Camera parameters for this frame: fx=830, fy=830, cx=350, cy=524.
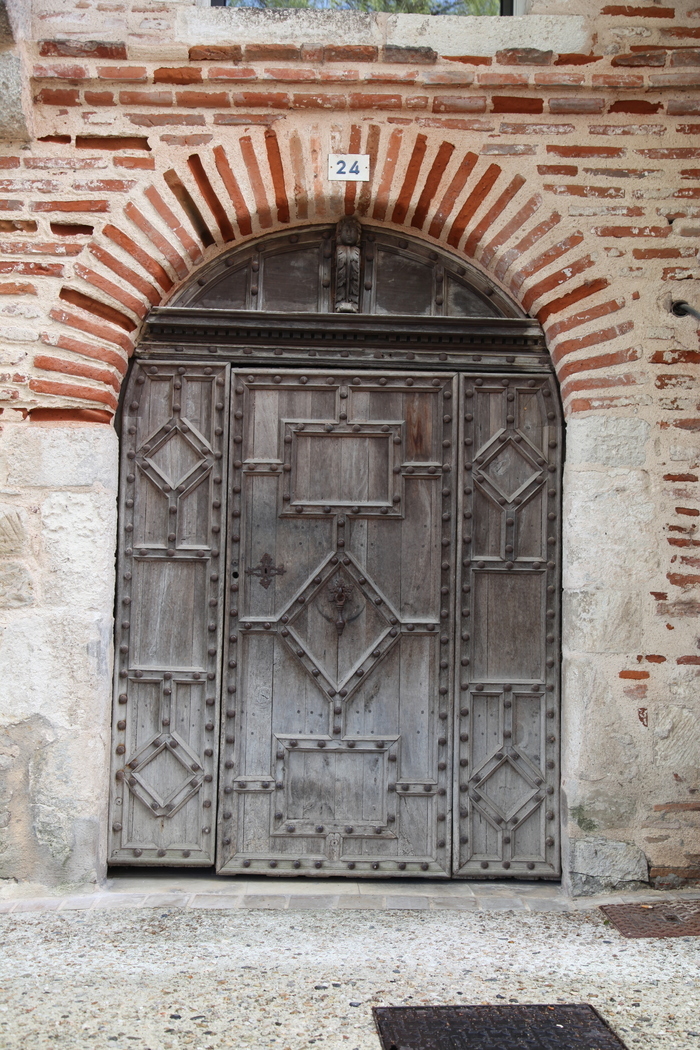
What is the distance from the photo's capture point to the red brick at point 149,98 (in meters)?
3.38

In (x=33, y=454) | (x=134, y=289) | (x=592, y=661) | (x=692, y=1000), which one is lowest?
(x=692, y=1000)

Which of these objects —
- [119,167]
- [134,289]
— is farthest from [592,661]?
[119,167]

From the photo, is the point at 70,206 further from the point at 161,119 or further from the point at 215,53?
the point at 215,53

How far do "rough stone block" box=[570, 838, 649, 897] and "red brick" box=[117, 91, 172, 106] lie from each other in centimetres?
342

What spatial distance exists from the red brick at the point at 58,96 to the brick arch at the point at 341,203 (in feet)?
1.34

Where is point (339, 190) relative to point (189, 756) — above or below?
above

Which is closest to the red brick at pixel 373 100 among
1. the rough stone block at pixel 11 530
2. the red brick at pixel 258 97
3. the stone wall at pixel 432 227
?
the stone wall at pixel 432 227

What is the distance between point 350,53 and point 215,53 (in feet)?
1.79

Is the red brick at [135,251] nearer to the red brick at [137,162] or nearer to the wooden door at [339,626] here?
the red brick at [137,162]

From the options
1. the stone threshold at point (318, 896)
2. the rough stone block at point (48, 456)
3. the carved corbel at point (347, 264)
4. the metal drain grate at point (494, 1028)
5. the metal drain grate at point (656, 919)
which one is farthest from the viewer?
the carved corbel at point (347, 264)

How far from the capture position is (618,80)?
3400 mm

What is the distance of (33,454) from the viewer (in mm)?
3311

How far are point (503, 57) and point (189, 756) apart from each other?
3152mm

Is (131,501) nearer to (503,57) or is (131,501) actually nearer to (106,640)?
(106,640)
